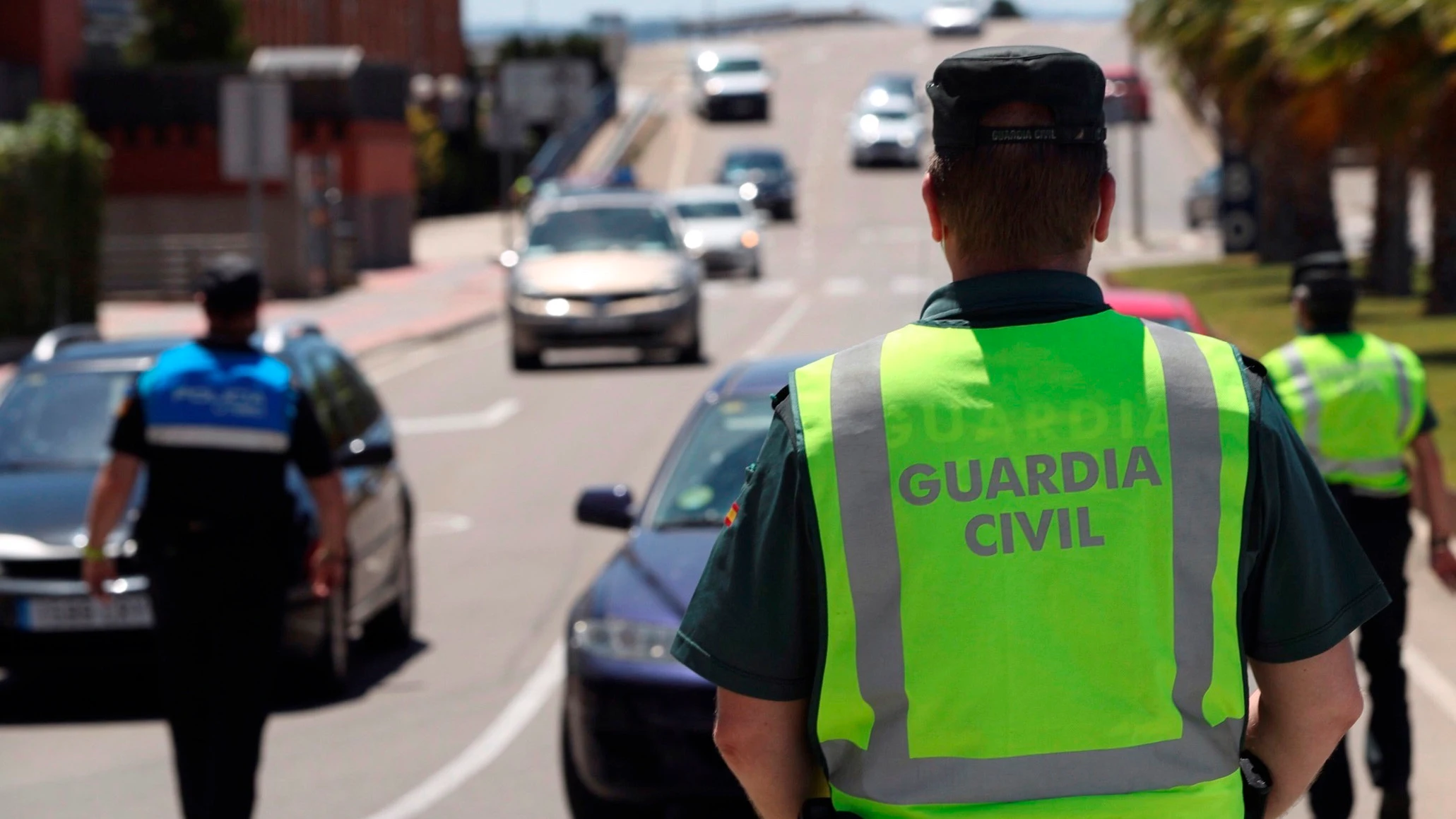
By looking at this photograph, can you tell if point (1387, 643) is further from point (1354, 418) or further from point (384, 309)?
point (384, 309)

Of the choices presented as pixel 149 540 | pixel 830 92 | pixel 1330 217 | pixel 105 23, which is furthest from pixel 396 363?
pixel 830 92

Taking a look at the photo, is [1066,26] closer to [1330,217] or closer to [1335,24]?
[1330,217]

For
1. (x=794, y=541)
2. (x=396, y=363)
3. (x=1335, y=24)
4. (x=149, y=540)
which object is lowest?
(x=396, y=363)

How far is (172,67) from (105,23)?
15.6 metres

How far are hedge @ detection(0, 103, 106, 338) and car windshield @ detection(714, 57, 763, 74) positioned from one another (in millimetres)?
41511

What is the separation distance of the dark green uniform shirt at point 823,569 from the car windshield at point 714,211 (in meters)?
35.0

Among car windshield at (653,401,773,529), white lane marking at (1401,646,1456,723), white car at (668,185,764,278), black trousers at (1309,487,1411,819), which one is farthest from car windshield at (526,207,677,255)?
black trousers at (1309,487,1411,819)

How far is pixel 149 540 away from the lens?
6.18 m

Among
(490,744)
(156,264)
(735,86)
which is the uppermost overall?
(735,86)

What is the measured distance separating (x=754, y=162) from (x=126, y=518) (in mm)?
43286

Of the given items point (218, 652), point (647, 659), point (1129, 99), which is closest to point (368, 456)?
point (647, 659)

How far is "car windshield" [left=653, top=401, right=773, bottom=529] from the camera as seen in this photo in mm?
7605

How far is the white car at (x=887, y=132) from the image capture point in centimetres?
5881

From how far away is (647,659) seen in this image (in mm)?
6633
